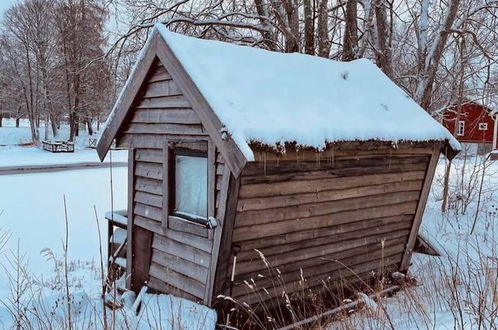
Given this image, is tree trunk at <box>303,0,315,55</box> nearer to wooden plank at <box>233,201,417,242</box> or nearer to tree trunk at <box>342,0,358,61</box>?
tree trunk at <box>342,0,358,61</box>

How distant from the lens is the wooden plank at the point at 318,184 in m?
4.26

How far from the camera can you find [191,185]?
4.73m

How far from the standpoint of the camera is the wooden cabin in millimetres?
4152

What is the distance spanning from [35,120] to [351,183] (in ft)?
97.9

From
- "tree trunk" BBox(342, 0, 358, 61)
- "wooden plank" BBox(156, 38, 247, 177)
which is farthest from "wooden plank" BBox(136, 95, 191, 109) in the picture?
"tree trunk" BBox(342, 0, 358, 61)

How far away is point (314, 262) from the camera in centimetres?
515

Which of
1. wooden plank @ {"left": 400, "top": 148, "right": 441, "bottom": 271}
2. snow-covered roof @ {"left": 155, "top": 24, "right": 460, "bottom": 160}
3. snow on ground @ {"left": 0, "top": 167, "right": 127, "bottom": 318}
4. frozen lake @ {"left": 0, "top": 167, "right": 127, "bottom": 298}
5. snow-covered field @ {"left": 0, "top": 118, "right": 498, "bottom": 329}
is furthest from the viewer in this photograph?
frozen lake @ {"left": 0, "top": 167, "right": 127, "bottom": 298}

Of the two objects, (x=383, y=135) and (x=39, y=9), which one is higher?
(x=39, y=9)

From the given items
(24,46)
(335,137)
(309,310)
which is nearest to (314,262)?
(309,310)

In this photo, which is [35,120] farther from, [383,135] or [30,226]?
[383,135]

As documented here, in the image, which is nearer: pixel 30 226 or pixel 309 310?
pixel 309 310

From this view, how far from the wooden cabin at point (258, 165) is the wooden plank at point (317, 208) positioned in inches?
0.6

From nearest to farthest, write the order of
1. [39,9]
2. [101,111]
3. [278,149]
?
1. [278,149]
2. [39,9]
3. [101,111]

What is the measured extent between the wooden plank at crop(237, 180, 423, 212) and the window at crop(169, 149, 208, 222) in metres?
0.56
